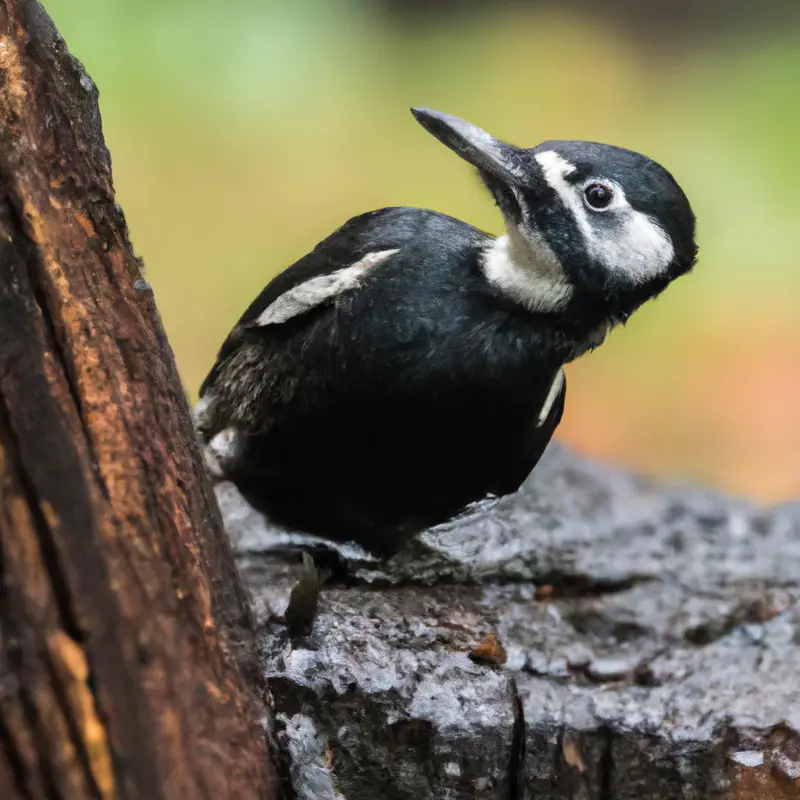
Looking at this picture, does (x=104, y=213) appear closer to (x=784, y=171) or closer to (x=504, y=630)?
(x=504, y=630)

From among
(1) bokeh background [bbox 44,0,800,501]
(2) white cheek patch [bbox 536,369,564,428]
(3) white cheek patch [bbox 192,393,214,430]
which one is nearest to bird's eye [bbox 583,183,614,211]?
(2) white cheek patch [bbox 536,369,564,428]

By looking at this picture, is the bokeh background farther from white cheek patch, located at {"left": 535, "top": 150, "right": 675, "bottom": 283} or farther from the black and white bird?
white cheek patch, located at {"left": 535, "top": 150, "right": 675, "bottom": 283}

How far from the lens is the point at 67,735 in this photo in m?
0.68

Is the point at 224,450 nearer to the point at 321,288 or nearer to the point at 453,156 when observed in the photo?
the point at 321,288

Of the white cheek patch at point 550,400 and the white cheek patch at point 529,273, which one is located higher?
the white cheek patch at point 529,273

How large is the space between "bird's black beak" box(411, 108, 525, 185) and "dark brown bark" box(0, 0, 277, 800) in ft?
1.64

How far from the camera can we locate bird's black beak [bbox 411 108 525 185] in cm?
116

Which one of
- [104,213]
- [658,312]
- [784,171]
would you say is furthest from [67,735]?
[784,171]

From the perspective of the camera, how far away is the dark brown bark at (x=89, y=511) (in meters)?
0.68

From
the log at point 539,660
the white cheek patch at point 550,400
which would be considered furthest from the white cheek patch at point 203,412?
the white cheek patch at point 550,400

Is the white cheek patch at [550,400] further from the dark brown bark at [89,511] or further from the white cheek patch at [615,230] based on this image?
the dark brown bark at [89,511]

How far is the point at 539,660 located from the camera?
4.32 ft

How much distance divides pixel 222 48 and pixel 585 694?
2261 millimetres

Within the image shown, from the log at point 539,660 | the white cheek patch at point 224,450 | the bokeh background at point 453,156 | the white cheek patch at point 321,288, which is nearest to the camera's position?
the log at point 539,660
